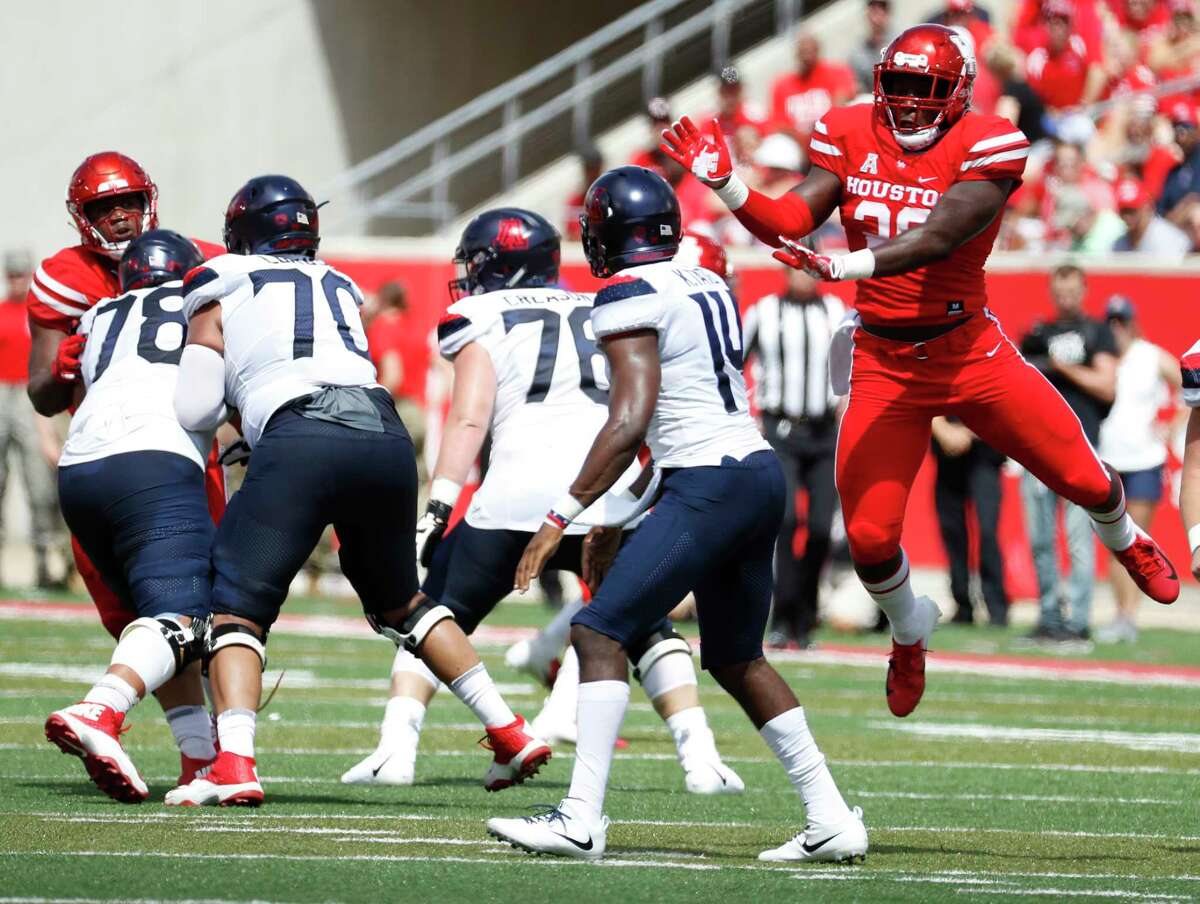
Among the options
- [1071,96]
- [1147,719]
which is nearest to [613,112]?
[1071,96]

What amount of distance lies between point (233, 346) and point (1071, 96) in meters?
12.7

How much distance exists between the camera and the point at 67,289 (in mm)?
6922

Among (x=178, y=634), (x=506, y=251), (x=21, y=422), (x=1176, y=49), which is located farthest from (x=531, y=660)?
(x=1176, y=49)

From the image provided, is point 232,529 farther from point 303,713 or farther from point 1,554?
point 1,554

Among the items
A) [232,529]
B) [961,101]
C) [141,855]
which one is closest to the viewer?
[141,855]

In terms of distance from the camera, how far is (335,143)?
67.9ft

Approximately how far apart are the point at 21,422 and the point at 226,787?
8.89 metres

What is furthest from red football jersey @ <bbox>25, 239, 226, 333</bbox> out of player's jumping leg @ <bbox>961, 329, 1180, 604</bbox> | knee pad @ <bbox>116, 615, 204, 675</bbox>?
player's jumping leg @ <bbox>961, 329, 1180, 604</bbox>

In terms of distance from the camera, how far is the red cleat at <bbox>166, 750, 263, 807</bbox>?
6.07 metres

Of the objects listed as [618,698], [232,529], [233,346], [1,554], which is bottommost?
[1,554]

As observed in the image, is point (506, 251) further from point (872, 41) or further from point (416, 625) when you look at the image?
point (872, 41)

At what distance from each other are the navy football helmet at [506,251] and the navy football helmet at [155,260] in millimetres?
1061

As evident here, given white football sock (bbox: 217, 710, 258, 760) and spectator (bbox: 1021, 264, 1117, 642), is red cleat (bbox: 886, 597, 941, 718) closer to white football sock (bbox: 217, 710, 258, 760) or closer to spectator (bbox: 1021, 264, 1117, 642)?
white football sock (bbox: 217, 710, 258, 760)

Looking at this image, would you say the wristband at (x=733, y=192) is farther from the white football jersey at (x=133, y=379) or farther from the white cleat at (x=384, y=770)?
the white cleat at (x=384, y=770)
